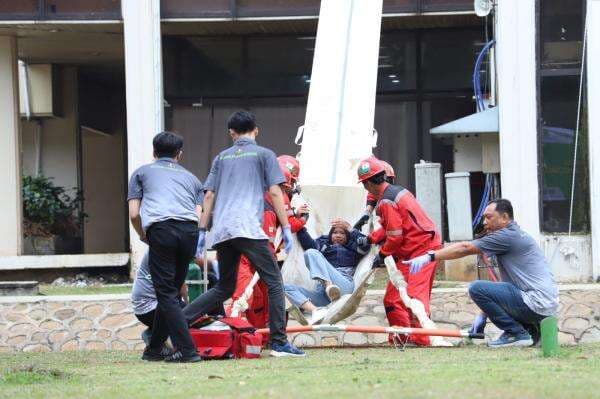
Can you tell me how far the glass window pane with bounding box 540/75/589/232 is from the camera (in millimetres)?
17641

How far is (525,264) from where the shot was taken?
1077 centimetres

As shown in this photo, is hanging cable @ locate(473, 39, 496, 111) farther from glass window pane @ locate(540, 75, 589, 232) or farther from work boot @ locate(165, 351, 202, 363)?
work boot @ locate(165, 351, 202, 363)

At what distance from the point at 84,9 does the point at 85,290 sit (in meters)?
4.41

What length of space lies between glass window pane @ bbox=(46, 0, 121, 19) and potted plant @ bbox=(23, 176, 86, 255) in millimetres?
4079

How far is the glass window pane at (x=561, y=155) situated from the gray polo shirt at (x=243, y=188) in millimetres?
8289

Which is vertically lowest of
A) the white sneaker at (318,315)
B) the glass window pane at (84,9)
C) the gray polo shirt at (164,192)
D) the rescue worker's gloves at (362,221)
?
the white sneaker at (318,315)

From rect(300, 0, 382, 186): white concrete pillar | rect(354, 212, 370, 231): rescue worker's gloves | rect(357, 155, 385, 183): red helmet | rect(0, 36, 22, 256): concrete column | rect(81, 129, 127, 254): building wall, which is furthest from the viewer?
rect(81, 129, 127, 254): building wall

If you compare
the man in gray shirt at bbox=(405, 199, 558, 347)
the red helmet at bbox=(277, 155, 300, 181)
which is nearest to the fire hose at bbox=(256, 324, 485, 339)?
the man in gray shirt at bbox=(405, 199, 558, 347)

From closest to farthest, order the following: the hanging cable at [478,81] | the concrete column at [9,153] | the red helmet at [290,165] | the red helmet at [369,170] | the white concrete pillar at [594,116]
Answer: the red helmet at [369,170] → the red helmet at [290,165] → the white concrete pillar at [594,116] → the hanging cable at [478,81] → the concrete column at [9,153]

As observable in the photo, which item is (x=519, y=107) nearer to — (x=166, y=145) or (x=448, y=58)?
(x=448, y=58)

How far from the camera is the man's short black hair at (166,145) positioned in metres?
10.1

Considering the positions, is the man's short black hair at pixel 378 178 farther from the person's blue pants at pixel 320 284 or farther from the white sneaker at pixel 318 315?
the white sneaker at pixel 318 315

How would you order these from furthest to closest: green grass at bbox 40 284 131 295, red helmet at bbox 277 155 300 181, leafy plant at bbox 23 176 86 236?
leafy plant at bbox 23 176 86 236 → green grass at bbox 40 284 131 295 → red helmet at bbox 277 155 300 181

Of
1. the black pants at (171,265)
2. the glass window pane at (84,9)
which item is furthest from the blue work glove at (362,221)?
the glass window pane at (84,9)
